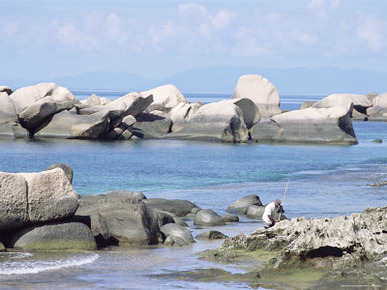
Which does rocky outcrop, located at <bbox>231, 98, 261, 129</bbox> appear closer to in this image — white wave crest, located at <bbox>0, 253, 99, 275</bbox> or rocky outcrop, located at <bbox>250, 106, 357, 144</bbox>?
rocky outcrop, located at <bbox>250, 106, 357, 144</bbox>

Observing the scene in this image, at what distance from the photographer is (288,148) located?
58.4 metres

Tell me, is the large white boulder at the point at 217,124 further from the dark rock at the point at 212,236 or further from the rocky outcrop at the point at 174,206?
the dark rock at the point at 212,236

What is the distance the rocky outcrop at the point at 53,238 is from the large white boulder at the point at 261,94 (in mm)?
68632

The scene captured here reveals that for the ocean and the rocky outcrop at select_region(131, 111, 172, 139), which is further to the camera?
the rocky outcrop at select_region(131, 111, 172, 139)

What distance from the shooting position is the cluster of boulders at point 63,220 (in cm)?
1812

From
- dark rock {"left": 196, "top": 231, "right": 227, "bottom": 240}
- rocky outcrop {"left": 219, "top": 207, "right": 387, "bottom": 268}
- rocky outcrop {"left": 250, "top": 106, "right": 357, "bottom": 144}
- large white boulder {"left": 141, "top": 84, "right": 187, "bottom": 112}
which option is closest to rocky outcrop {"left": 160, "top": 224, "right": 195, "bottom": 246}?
dark rock {"left": 196, "top": 231, "right": 227, "bottom": 240}

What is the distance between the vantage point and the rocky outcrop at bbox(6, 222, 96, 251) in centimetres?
1834

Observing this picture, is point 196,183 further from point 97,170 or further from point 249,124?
point 249,124

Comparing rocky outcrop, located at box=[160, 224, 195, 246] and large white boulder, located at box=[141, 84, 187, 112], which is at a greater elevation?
large white boulder, located at box=[141, 84, 187, 112]

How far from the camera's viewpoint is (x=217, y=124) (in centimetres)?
5981

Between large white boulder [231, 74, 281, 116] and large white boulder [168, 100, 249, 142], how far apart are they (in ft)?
85.9

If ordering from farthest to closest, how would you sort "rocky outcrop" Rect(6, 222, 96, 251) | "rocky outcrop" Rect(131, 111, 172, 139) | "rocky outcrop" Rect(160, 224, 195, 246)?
"rocky outcrop" Rect(131, 111, 172, 139) → "rocky outcrop" Rect(160, 224, 195, 246) → "rocky outcrop" Rect(6, 222, 96, 251)

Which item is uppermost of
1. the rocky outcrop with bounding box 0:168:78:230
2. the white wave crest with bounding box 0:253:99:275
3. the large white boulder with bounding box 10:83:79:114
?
the large white boulder with bounding box 10:83:79:114

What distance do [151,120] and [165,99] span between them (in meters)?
7.04
